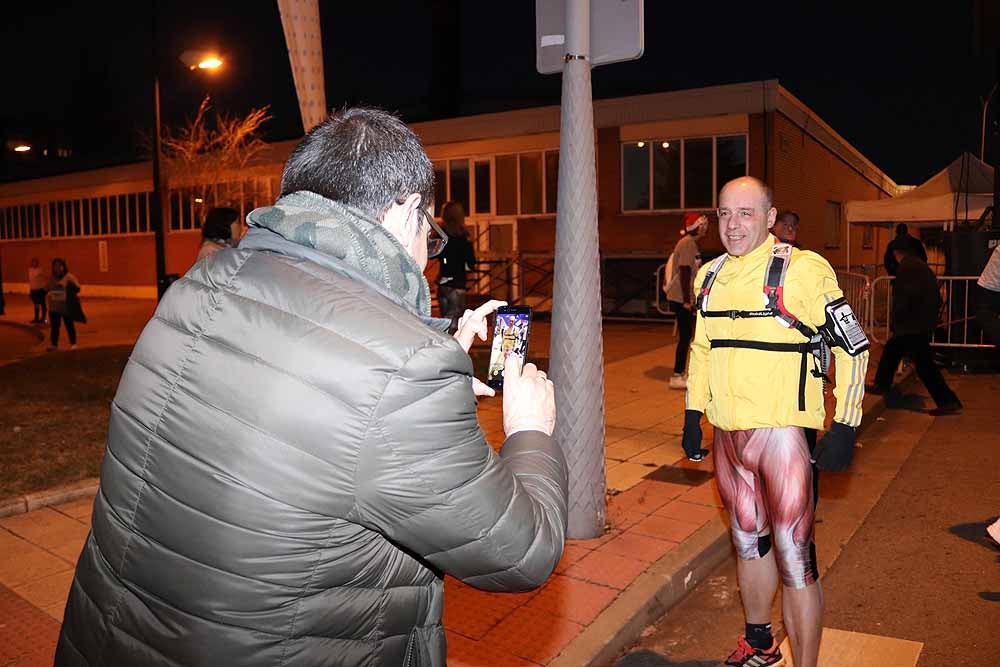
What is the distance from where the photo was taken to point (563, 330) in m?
4.97

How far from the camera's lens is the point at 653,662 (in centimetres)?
393

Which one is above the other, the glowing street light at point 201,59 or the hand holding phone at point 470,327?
the glowing street light at point 201,59

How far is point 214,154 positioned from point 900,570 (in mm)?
24795

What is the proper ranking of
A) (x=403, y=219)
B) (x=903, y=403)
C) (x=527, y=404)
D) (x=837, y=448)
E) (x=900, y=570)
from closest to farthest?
(x=403, y=219) < (x=527, y=404) < (x=837, y=448) < (x=900, y=570) < (x=903, y=403)

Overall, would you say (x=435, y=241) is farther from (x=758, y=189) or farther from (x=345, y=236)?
(x=758, y=189)

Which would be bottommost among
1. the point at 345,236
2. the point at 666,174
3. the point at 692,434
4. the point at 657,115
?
the point at 692,434

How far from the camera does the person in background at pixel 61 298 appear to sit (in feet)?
51.6

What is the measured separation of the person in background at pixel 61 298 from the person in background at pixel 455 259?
29.6 ft

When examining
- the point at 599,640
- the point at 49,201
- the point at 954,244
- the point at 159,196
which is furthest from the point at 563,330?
the point at 49,201

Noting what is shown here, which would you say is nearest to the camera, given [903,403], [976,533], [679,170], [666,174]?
[976,533]

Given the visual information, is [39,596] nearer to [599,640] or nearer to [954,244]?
[599,640]

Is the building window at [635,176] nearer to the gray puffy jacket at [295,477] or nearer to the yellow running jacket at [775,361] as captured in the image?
the yellow running jacket at [775,361]

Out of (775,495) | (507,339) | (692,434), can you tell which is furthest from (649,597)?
(507,339)

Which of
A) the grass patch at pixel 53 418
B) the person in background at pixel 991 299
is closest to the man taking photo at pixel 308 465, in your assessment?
the person in background at pixel 991 299
